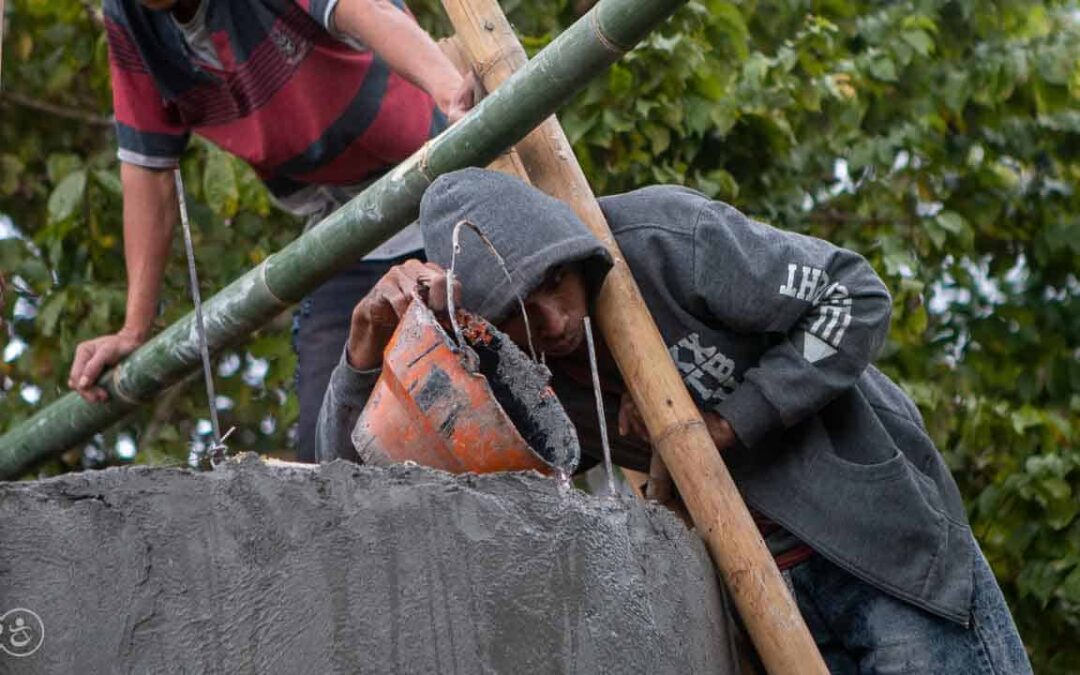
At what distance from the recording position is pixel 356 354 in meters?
2.83

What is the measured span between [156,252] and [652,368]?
5.95ft

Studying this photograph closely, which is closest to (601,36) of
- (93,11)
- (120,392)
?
(120,392)

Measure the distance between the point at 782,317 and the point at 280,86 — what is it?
4.62 ft

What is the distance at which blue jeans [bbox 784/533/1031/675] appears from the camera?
2.78 m

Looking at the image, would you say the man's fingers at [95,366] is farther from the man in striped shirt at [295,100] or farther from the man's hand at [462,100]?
the man's hand at [462,100]

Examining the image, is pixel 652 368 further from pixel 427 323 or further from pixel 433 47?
pixel 433 47

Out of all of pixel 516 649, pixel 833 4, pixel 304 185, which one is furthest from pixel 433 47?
pixel 833 4

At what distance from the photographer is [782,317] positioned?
2.77 metres

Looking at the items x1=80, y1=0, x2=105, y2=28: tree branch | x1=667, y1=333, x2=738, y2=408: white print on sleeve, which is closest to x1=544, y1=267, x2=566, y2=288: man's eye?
x1=667, y1=333, x2=738, y2=408: white print on sleeve

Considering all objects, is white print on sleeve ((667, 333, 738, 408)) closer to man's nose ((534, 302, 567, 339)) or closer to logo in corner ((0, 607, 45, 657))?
man's nose ((534, 302, 567, 339))

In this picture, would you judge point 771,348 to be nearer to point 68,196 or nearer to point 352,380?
point 352,380

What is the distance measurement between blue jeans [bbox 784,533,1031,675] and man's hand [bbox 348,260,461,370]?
0.75 metres

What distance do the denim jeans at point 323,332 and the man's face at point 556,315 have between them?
1052 millimetres

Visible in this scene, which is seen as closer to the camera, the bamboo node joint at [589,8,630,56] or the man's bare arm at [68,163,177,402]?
the bamboo node joint at [589,8,630,56]
